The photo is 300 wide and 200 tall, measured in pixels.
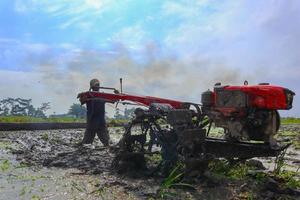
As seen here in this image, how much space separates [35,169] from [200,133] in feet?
12.3

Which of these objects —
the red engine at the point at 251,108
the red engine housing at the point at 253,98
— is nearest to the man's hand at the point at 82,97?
the red engine at the point at 251,108

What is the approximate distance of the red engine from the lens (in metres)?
7.33

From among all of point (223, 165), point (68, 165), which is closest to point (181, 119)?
point (223, 165)

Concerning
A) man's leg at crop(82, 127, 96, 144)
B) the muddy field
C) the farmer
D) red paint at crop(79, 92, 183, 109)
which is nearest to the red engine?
the muddy field

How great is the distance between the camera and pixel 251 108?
7477 millimetres

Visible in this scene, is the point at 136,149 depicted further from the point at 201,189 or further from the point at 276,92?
the point at 276,92

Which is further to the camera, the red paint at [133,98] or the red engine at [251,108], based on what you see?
the red paint at [133,98]

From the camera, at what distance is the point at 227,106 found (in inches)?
307

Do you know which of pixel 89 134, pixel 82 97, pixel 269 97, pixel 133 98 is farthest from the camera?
pixel 89 134

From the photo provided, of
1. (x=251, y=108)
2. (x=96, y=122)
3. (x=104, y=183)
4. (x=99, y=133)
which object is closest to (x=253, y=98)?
(x=251, y=108)

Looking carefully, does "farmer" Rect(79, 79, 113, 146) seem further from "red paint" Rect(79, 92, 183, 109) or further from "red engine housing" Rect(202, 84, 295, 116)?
"red engine housing" Rect(202, 84, 295, 116)

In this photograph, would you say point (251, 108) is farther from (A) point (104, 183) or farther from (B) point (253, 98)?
(A) point (104, 183)

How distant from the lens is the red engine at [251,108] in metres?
7.33

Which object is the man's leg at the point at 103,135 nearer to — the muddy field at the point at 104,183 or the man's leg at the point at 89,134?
the man's leg at the point at 89,134
